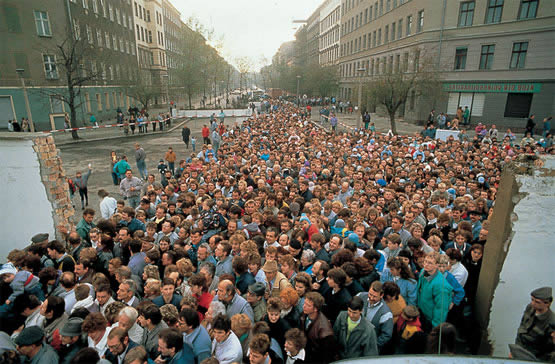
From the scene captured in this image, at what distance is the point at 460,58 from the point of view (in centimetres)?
2814

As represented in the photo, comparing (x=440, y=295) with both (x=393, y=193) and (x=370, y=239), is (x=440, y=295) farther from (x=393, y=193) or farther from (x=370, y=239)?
(x=393, y=193)

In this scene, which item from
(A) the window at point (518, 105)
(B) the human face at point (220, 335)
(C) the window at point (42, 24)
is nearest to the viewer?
(B) the human face at point (220, 335)

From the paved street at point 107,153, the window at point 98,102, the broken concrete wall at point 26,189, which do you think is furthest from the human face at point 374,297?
the window at point 98,102

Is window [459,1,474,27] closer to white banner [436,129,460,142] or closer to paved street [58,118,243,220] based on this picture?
white banner [436,129,460,142]

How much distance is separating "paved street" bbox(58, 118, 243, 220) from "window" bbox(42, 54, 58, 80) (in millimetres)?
7270

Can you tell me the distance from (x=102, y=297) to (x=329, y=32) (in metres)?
72.3

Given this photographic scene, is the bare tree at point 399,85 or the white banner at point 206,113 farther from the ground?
the bare tree at point 399,85

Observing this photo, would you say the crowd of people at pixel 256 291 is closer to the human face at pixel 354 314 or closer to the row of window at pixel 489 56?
the human face at pixel 354 314

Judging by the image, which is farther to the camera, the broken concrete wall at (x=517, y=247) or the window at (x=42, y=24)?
the window at (x=42, y=24)

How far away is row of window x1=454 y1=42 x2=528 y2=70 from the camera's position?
25.0 metres

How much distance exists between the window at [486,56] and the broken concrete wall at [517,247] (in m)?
28.5

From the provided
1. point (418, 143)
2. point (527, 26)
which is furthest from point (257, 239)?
point (527, 26)

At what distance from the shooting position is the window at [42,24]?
27.2m

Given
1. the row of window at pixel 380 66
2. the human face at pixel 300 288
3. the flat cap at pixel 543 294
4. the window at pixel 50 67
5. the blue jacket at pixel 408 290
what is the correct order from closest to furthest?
the flat cap at pixel 543 294 < the human face at pixel 300 288 < the blue jacket at pixel 408 290 < the row of window at pixel 380 66 < the window at pixel 50 67
